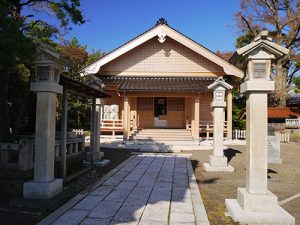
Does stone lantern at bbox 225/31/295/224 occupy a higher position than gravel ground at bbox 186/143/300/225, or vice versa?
stone lantern at bbox 225/31/295/224

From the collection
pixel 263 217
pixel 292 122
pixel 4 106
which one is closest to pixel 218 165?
pixel 263 217

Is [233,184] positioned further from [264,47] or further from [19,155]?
[19,155]

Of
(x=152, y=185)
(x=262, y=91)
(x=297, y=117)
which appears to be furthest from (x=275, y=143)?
(x=297, y=117)

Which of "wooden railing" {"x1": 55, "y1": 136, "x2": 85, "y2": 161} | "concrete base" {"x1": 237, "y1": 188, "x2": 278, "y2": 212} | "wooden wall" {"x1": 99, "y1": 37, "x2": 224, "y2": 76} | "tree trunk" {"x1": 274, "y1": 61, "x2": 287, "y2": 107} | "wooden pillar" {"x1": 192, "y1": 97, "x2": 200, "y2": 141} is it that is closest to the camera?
"concrete base" {"x1": 237, "y1": 188, "x2": 278, "y2": 212}

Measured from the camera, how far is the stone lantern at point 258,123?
17.6ft

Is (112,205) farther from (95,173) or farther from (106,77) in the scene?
(106,77)

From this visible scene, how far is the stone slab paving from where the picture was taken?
5.18m

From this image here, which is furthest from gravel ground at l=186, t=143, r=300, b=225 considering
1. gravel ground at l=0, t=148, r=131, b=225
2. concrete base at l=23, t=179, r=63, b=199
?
concrete base at l=23, t=179, r=63, b=199

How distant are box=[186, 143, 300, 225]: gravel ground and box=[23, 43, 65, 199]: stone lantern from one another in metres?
3.26

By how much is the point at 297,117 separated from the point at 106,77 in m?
16.6

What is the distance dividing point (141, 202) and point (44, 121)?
254cm

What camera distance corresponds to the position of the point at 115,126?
68.1 feet

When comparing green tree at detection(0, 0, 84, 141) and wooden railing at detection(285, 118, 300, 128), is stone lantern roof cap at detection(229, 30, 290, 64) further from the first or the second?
wooden railing at detection(285, 118, 300, 128)

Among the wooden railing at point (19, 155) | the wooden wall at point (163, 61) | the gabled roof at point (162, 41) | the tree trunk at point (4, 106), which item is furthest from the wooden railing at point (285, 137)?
the wooden railing at point (19, 155)
